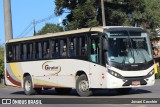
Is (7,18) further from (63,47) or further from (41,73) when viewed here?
(63,47)

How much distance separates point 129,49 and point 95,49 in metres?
1.45

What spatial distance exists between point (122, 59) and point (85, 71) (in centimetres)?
188

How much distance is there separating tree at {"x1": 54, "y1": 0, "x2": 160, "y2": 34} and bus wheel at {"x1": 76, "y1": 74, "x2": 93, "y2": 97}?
31281 mm

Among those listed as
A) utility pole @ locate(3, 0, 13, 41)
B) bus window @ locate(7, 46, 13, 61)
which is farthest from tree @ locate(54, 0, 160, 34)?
bus window @ locate(7, 46, 13, 61)

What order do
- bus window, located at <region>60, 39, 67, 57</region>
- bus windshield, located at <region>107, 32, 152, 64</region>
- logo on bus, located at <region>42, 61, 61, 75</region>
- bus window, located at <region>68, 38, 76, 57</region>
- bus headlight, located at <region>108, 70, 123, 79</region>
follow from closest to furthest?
bus headlight, located at <region>108, 70, 123, 79</region> < bus windshield, located at <region>107, 32, 152, 64</region> < bus window, located at <region>68, 38, 76, 57</region> < bus window, located at <region>60, 39, 67, 57</region> < logo on bus, located at <region>42, 61, 61, 75</region>

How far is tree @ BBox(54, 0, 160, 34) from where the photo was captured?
180 ft

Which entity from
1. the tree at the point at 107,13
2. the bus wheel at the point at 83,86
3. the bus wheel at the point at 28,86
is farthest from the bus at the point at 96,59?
the tree at the point at 107,13

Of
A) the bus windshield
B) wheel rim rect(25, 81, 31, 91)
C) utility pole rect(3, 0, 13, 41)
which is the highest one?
utility pole rect(3, 0, 13, 41)

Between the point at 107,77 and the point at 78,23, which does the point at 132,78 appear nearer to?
the point at 107,77

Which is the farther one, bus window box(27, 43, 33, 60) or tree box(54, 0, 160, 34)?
tree box(54, 0, 160, 34)

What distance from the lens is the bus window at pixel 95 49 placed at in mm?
20906

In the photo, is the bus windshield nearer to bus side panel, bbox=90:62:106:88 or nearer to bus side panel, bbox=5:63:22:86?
bus side panel, bbox=90:62:106:88

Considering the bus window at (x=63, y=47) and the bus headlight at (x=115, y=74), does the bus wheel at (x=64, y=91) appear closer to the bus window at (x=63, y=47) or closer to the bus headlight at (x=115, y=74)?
the bus window at (x=63, y=47)

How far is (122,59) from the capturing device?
812 inches
